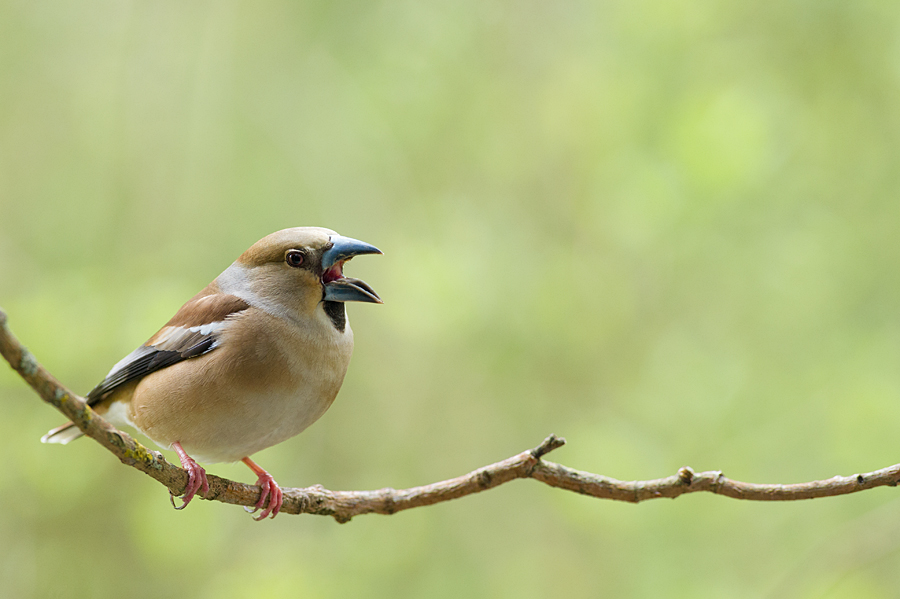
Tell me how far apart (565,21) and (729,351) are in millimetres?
2407

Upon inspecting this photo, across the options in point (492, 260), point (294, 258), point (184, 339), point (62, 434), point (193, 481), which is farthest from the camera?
point (492, 260)

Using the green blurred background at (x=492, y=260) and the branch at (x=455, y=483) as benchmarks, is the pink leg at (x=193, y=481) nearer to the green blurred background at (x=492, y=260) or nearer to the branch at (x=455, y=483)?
the branch at (x=455, y=483)

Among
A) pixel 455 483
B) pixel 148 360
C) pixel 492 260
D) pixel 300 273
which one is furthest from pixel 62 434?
pixel 492 260

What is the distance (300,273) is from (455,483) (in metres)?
0.67

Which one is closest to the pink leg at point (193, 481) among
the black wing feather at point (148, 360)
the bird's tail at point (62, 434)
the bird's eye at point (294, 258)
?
the black wing feather at point (148, 360)

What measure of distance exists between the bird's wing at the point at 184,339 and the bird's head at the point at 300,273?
0.09m

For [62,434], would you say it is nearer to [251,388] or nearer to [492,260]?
[251,388]

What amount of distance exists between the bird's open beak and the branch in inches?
20.5

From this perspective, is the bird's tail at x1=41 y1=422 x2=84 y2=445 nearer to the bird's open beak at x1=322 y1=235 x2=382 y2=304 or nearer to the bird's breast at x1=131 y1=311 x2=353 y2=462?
the bird's breast at x1=131 y1=311 x2=353 y2=462

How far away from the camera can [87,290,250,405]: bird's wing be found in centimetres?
212

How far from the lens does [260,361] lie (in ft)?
6.45

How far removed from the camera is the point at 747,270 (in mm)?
4762

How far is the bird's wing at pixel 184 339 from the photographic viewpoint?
212cm

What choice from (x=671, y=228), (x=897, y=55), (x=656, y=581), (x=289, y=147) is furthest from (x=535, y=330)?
(x=897, y=55)
